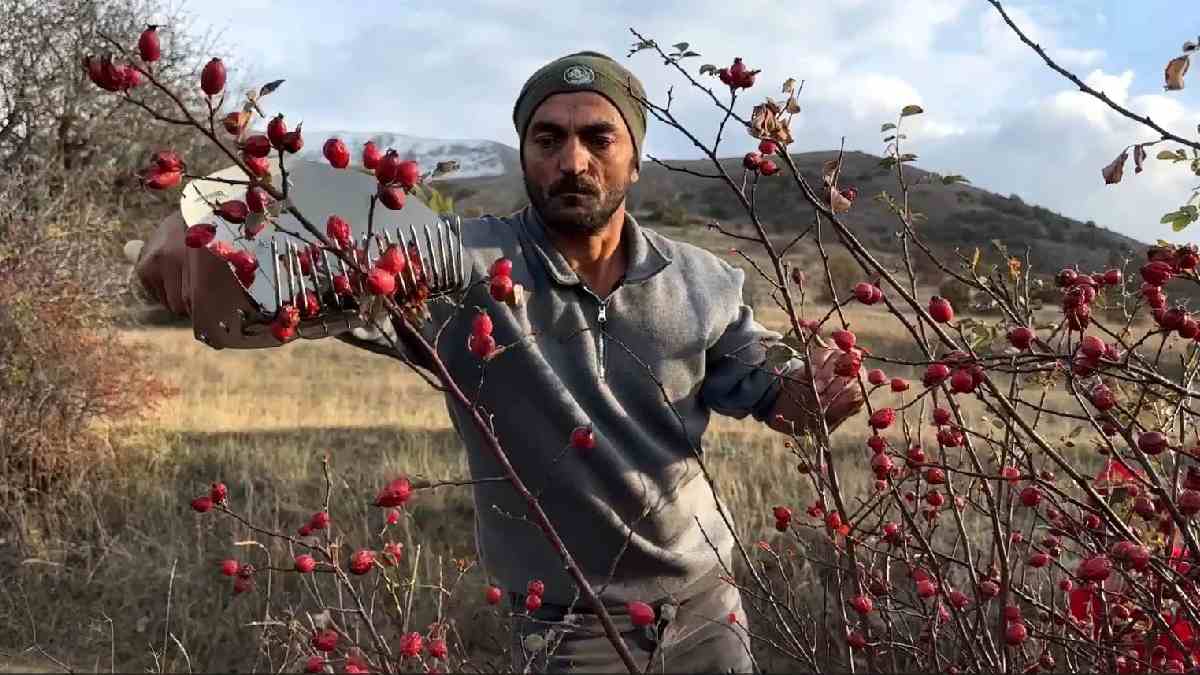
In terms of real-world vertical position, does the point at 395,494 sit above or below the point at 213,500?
above

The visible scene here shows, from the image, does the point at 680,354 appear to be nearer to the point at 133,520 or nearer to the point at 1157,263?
the point at 1157,263

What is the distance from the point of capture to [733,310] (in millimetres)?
2441

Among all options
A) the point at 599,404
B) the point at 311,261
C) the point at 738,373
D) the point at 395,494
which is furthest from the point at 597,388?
the point at 311,261

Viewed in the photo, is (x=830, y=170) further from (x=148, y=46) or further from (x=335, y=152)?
(x=148, y=46)

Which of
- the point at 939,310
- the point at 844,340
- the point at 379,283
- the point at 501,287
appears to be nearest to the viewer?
the point at 379,283

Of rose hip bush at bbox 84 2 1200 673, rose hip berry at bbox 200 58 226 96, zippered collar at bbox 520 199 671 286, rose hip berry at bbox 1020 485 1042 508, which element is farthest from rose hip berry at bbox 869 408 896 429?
zippered collar at bbox 520 199 671 286

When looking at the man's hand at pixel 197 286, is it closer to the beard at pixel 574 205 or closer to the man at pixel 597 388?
the man at pixel 597 388

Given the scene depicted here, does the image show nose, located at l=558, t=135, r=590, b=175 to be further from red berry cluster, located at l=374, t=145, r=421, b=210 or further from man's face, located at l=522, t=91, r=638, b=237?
red berry cluster, located at l=374, t=145, r=421, b=210

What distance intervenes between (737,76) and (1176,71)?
2.10ft

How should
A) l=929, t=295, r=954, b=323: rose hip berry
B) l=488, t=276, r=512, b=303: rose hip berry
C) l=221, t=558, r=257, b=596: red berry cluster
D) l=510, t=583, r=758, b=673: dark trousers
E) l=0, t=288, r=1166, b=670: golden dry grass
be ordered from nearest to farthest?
l=488, t=276, r=512, b=303: rose hip berry
l=929, t=295, r=954, b=323: rose hip berry
l=221, t=558, r=257, b=596: red berry cluster
l=510, t=583, r=758, b=673: dark trousers
l=0, t=288, r=1166, b=670: golden dry grass

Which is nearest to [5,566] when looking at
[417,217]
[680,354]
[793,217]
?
[680,354]

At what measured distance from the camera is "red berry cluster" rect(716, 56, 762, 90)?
4.89ft

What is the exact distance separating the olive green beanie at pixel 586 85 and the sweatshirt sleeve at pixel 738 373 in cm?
49

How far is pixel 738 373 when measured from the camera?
7.54 ft
